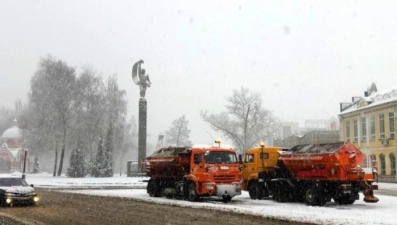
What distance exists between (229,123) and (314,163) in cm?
6588

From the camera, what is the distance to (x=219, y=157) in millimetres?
22938

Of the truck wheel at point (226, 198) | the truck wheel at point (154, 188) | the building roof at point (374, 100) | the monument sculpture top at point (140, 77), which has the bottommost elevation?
the truck wheel at point (226, 198)

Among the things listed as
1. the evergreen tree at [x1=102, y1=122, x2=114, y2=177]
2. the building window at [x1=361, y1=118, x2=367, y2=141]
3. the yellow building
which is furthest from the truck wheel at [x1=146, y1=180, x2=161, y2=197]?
the building window at [x1=361, y1=118, x2=367, y2=141]

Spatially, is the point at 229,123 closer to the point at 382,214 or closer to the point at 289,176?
the point at 289,176

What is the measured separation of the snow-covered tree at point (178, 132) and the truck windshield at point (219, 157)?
77940 mm

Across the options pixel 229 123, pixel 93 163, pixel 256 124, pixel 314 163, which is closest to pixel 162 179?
pixel 314 163

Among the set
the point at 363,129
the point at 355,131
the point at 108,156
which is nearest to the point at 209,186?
the point at 108,156

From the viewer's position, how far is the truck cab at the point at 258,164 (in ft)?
80.9

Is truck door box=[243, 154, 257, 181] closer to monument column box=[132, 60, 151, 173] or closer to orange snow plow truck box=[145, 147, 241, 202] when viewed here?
orange snow plow truck box=[145, 147, 241, 202]

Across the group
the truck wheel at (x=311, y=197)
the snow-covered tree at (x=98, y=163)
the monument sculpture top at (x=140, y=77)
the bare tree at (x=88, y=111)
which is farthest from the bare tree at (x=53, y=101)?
the truck wheel at (x=311, y=197)

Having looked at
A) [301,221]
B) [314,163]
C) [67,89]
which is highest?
[67,89]

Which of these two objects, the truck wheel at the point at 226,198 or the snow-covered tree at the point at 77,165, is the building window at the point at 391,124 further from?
the snow-covered tree at the point at 77,165

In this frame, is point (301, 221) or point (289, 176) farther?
point (289, 176)

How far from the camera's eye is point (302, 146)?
23281 mm
